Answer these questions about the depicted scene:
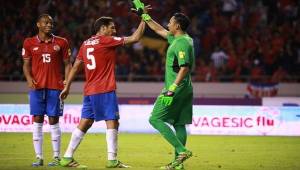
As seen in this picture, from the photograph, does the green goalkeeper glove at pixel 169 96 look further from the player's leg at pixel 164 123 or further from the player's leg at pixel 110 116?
the player's leg at pixel 110 116

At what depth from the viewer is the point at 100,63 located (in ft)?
38.4

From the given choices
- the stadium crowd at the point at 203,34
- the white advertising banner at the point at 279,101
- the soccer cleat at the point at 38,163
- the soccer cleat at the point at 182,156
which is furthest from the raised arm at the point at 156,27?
the stadium crowd at the point at 203,34

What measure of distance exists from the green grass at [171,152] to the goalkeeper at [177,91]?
0.62 meters

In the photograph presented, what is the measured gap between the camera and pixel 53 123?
12328 millimetres

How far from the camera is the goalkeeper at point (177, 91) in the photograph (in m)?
11.4

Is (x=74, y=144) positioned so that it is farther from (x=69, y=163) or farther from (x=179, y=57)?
(x=179, y=57)

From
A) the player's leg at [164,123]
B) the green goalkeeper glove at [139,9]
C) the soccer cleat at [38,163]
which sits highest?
the green goalkeeper glove at [139,9]

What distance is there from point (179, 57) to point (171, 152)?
14.2ft

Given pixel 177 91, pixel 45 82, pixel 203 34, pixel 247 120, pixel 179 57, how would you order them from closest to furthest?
pixel 179 57 < pixel 177 91 < pixel 45 82 < pixel 247 120 < pixel 203 34

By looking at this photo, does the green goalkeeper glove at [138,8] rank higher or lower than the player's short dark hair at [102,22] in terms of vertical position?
higher

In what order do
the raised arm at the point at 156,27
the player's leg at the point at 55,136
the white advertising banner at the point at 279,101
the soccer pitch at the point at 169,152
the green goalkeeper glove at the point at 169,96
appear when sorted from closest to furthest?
the green goalkeeper glove at the point at 169,96, the raised arm at the point at 156,27, the player's leg at the point at 55,136, the soccer pitch at the point at 169,152, the white advertising banner at the point at 279,101

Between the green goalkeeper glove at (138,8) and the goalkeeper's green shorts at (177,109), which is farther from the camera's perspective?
the green goalkeeper glove at (138,8)

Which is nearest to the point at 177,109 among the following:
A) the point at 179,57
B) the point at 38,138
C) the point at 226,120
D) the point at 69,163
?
the point at 179,57

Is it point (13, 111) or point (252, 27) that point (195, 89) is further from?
point (13, 111)
